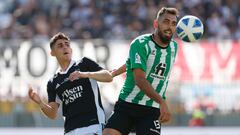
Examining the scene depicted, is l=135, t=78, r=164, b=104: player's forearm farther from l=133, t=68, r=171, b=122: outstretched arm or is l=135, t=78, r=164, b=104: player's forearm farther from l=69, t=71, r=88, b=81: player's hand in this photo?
l=69, t=71, r=88, b=81: player's hand

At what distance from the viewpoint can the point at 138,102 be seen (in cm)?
968

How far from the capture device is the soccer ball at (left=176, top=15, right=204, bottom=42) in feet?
33.1

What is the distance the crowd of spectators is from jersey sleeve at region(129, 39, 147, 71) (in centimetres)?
994

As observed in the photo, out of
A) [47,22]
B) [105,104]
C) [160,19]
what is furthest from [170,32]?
[47,22]

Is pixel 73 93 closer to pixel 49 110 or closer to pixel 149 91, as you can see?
pixel 49 110

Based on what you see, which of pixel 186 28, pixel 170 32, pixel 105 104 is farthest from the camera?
pixel 105 104

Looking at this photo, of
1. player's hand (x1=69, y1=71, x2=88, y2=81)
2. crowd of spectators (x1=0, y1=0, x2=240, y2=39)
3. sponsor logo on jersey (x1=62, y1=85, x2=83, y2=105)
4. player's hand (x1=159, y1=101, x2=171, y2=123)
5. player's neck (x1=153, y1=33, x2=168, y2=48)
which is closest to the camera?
player's hand (x1=159, y1=101, x2=171, y2=123)

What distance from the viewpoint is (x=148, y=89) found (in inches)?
363

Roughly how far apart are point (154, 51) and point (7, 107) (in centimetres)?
946

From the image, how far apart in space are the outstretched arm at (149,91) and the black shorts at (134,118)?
48 centimetres

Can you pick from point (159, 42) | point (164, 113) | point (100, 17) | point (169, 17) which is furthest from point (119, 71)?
point (100, 17)

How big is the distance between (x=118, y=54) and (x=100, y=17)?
1795mm

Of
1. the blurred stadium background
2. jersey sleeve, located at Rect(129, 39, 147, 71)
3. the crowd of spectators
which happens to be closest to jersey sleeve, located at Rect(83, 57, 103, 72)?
jersey sleeve, located at Rect(129, 39, 147, 71)

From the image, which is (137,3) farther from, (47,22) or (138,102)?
(138,102)
